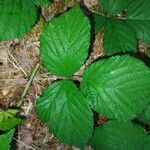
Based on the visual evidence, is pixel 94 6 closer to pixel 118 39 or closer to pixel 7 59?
pixel 118 39

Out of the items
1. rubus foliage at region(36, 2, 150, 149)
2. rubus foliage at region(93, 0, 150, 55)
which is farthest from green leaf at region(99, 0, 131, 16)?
rubus foliage at region(36, 2, 150, 149)

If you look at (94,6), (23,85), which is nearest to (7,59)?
(23,85)

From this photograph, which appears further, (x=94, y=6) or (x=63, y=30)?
(x=94, y=6)

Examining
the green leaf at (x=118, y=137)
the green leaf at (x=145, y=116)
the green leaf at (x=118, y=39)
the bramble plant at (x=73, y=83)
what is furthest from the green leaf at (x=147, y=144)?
the green leaf at (x=118, y=39)

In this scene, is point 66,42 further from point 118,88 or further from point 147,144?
point 147,144

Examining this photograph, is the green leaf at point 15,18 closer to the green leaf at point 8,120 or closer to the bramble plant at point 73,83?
the bramble plant at point 73,83

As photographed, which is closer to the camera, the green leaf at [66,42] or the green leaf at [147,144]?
the green leaf at [66,42]

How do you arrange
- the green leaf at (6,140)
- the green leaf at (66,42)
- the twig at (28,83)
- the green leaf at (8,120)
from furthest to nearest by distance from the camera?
the twig at (28,83)
the green leaf at (8,120)
the green leaf at (66,42)
the green leaf at (6,140)
